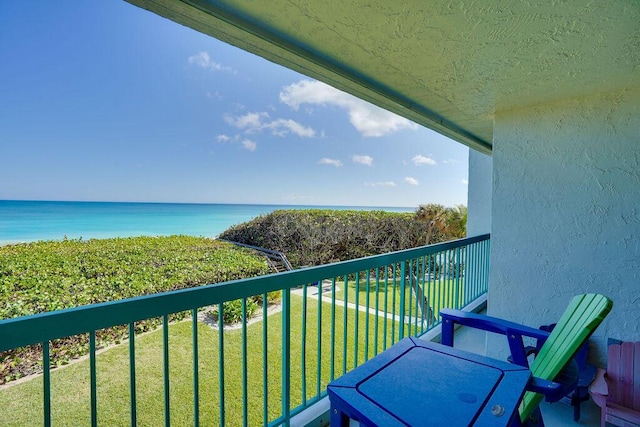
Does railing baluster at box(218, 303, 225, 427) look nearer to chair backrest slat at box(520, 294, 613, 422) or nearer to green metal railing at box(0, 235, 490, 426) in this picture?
green metal railing at box(0, 235, 490, 426)

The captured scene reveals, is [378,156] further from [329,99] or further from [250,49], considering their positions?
[250,49]

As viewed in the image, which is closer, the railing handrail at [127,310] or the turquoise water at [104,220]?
the railing handrail at [127,310]

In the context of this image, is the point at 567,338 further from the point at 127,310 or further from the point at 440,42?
the point at 127,310

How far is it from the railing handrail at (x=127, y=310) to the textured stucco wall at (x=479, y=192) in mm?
4870

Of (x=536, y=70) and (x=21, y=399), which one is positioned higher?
(x=536, y=70)

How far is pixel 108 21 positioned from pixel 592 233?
2505 cm

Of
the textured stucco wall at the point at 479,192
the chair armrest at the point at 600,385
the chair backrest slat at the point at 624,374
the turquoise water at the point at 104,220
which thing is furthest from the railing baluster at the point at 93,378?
the turquoise water at the point at 104,220

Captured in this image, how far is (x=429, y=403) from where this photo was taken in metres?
1.13

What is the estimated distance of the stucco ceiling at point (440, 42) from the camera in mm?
1379

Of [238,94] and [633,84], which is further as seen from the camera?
[238,94]

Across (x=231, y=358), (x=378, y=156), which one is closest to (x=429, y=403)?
(x=231, y=358)

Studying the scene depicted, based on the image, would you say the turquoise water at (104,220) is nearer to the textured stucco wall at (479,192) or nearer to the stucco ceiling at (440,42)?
the textured stucco wall at (479,192)

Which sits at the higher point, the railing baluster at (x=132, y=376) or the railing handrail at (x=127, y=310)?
the railing handrail at (x=127, y=310)

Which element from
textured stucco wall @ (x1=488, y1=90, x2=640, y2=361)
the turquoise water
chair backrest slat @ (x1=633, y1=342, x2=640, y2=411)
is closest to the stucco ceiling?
textured stucco wall @ (x1=488, y1=90, x2=640, y2=361)
